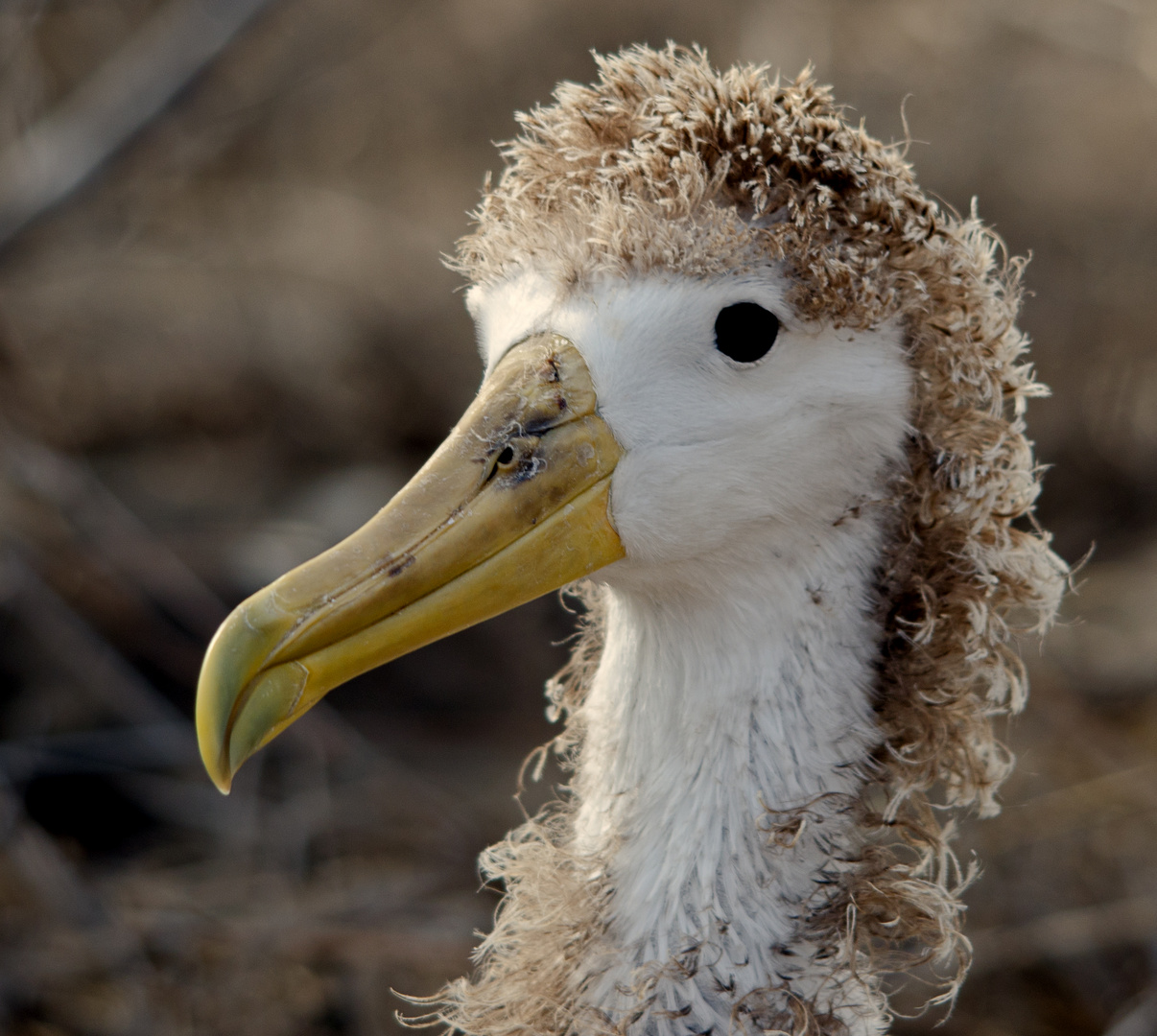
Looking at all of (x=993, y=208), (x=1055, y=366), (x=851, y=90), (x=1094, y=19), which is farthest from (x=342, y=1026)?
(x=1094, y=19)

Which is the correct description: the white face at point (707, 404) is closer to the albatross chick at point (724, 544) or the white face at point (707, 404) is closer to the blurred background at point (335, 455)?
the albatross chick at point (724, 544)

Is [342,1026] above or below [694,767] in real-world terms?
above

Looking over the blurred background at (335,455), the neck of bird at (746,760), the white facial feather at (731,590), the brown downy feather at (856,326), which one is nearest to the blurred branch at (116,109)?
the blurred background at (335,455)

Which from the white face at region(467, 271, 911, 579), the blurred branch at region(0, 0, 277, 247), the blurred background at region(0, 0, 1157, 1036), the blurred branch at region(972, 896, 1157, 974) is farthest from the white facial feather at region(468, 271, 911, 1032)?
the blurred branch at region(0, 0, 277, 247)

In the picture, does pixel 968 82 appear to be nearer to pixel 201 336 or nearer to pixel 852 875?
pixel 201 336

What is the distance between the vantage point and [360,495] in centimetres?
474

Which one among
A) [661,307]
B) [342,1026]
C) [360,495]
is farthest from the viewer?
[360,495]

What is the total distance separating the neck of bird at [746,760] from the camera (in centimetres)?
157

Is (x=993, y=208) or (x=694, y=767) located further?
(x=993, y=208)

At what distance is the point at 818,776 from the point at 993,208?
5303mm

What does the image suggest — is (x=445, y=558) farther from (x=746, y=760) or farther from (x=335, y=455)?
(x=335, y=455)

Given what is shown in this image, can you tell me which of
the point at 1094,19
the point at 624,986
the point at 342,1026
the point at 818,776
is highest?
the point at 1094,19

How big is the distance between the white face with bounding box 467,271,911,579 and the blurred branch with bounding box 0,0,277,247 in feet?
7.63

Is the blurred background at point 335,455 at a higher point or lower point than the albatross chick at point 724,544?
higher
